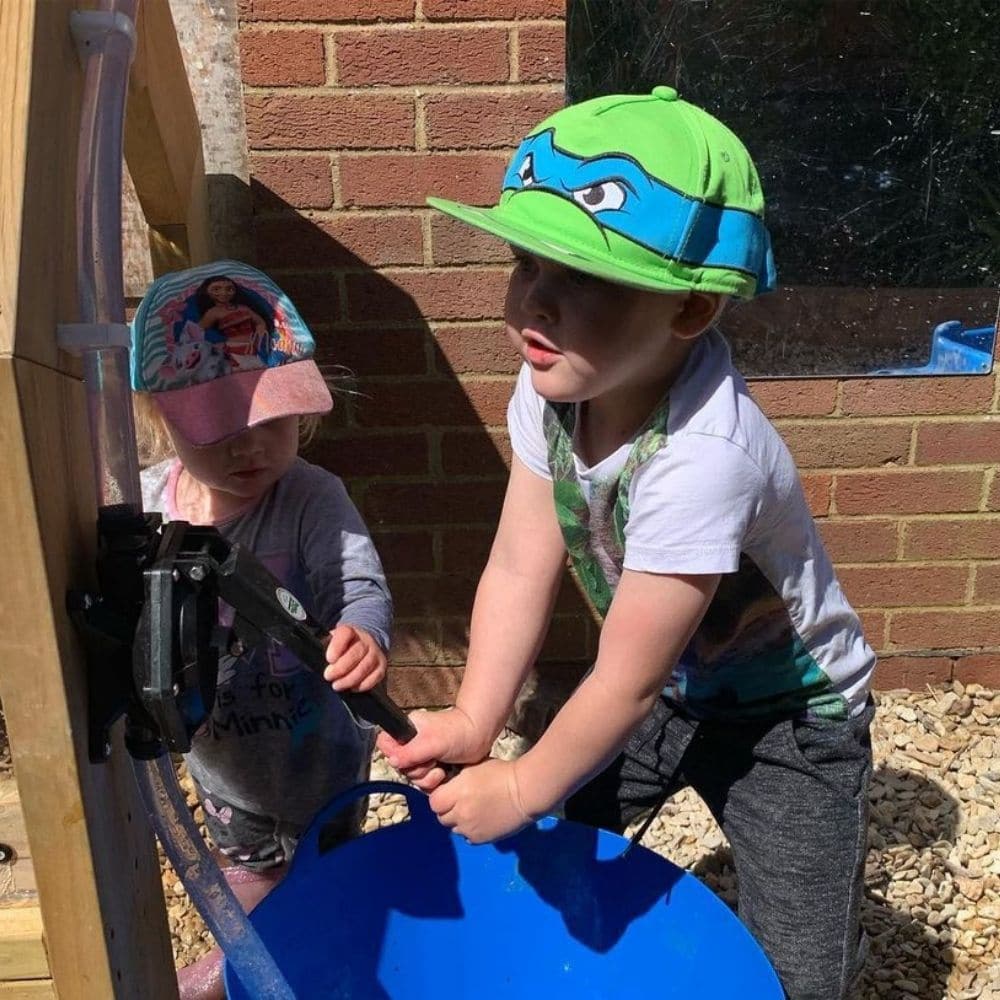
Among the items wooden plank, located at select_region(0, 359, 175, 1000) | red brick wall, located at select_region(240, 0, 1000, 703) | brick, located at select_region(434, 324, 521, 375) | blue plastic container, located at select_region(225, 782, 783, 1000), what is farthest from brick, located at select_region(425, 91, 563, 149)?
wooden plank, located at select_region(0, 359, 175, 1000)

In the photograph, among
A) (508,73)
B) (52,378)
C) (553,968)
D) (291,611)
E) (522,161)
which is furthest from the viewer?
(508,73)

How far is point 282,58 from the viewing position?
6.62 feet

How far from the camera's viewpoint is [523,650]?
4.87ft

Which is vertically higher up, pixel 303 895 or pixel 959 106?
pixel 959 106

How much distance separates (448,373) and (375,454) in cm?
24

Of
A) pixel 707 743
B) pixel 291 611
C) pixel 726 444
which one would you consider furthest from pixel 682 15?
pixel 291 611

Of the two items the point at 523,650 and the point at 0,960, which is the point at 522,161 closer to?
the point at 523,650

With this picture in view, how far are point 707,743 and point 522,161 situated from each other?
0.85 metres

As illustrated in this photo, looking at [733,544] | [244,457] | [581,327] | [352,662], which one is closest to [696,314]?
[581,327]

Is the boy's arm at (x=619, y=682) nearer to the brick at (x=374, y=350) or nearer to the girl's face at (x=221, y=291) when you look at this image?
the girl's face at (x=221, y=291)

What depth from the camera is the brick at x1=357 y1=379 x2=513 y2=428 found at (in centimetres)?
225

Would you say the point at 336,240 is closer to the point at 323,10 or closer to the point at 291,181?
the point at 291,181

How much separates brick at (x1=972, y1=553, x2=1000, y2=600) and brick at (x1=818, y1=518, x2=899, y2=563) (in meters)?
0.22

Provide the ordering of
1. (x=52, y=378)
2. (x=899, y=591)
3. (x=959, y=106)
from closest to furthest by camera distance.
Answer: (x=52, y=378) < (x=959, y=106) < (x=899, y=591)
